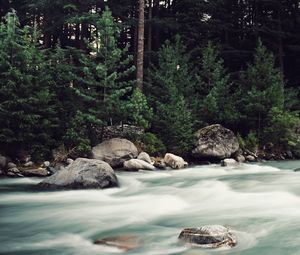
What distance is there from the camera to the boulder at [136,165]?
714 inches

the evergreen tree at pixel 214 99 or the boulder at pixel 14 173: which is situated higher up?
the evergreen tree at pixel 214 99

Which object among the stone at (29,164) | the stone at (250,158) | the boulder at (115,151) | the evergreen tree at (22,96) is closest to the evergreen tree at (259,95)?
the stone at (250,158)

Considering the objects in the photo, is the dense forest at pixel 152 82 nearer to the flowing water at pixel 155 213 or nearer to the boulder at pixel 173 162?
the boulder at pixel 173 162

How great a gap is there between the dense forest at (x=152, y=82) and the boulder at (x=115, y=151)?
0.58m

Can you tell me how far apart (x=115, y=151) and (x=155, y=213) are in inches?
317

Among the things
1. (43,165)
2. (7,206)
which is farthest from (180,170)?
(7,206)

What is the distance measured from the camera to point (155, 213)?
36.1 ft

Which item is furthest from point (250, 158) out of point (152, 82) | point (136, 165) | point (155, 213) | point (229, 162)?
point (155, 213)

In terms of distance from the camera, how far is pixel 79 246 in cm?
809

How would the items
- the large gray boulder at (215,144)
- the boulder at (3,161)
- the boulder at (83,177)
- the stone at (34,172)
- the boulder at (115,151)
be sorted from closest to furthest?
the boulder at (83,177)
the stone at (34,172)
the boulder at (3,161)
the boulder at (115,151)
the large gray boulder at (215,144)

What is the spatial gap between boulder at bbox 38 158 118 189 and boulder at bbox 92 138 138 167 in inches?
159

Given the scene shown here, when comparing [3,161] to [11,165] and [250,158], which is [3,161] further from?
[250,158]

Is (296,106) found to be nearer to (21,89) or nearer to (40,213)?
(21,89)

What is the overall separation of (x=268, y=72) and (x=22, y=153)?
14.1m
